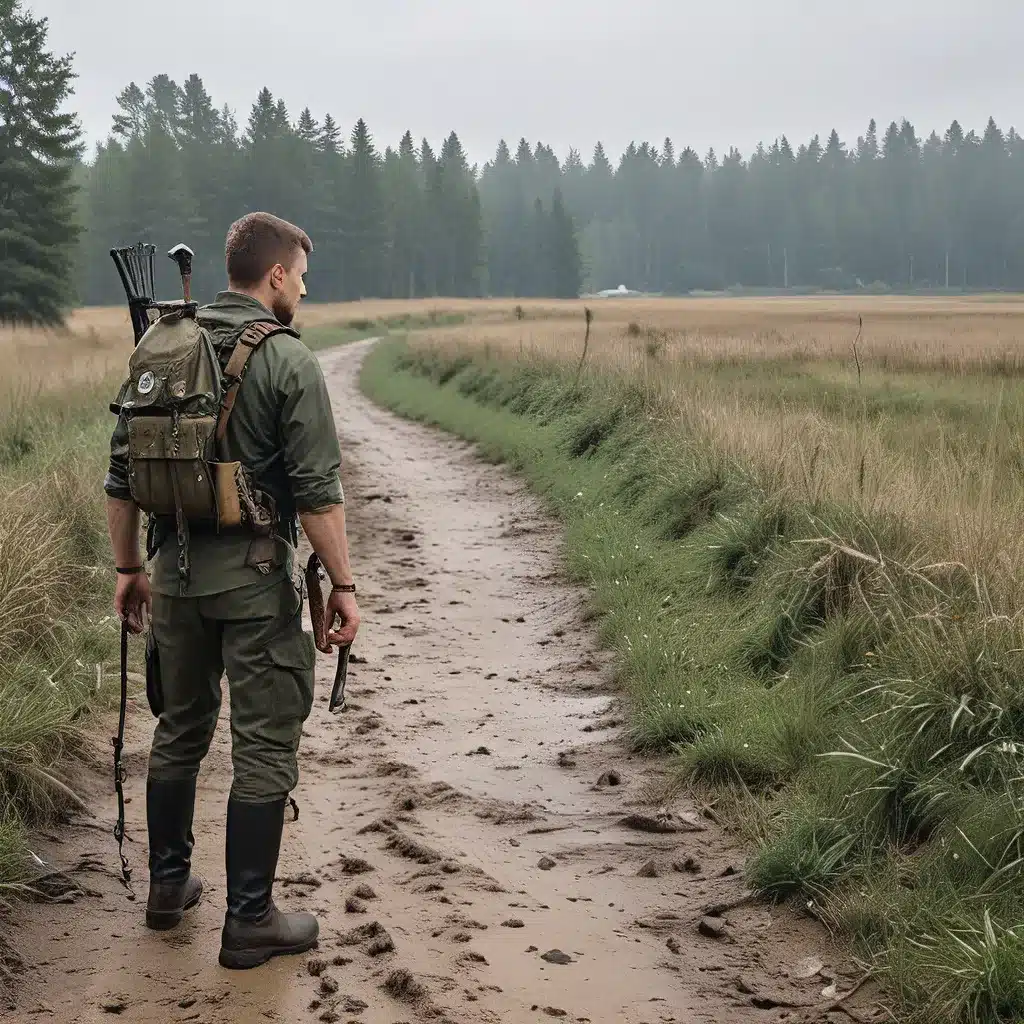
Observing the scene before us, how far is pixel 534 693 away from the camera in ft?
20.9

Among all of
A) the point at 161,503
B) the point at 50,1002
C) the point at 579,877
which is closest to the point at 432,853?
the point at 579,877

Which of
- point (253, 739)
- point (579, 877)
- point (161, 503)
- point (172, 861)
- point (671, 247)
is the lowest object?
point (579, 877)

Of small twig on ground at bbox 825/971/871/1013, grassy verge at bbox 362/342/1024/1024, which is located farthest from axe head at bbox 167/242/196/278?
small twig on ground at bbox 825/971/871/1013

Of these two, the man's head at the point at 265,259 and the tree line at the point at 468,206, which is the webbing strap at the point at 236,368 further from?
the tree line at the point at 468,206

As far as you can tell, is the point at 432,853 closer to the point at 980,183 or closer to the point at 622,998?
the point at 622,998

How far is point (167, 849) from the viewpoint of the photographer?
3781 mm

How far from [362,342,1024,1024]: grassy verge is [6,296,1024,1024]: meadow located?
0.04 feet

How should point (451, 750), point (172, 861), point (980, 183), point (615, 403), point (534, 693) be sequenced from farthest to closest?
point (980, 183), point (615, 403), point (534, 693), point (451, 750), point (172, 861)

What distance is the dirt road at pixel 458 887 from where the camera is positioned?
3.37 m

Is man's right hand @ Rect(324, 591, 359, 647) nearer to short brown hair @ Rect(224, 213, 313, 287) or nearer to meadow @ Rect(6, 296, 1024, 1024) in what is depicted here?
short brown hair @ Rect(224, 213, 313, 287)

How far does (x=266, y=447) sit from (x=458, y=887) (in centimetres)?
165

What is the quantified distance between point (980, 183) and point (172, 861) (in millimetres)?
151080

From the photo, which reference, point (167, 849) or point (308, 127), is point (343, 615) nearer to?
point (167, 849)

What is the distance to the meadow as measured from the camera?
374 cm
